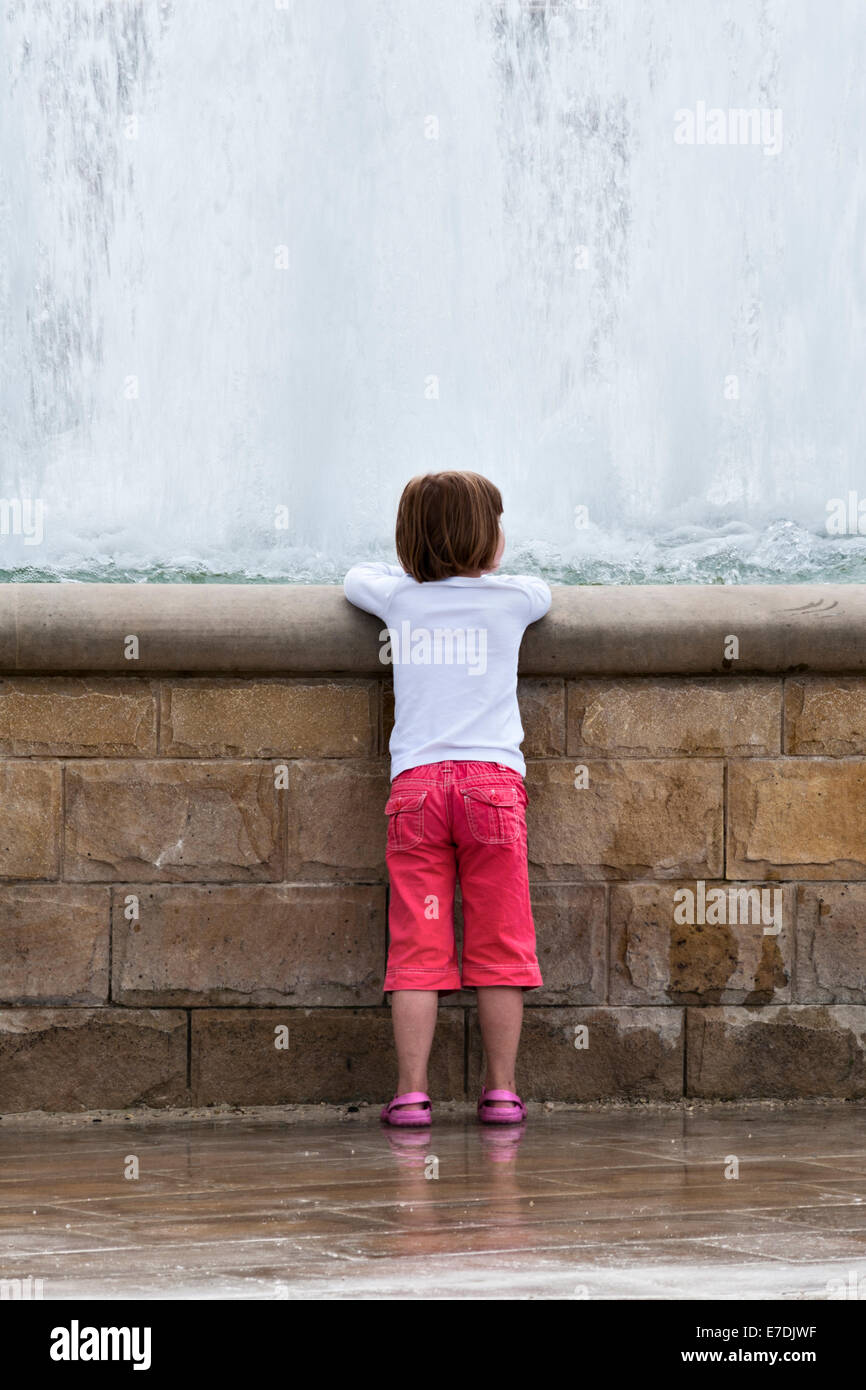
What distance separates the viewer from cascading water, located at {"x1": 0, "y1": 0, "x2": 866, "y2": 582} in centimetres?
845

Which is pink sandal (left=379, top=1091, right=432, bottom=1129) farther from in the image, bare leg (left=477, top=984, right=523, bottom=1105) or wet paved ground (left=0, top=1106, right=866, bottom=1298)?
bare leg (left=477, top=984, right=523, bottom=1105)

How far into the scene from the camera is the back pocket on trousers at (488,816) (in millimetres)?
4230

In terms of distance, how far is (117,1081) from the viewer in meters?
4.35

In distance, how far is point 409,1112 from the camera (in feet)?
13.6

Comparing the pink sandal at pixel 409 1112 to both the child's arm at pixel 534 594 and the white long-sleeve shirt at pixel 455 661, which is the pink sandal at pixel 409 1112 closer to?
the white long-sleeve shirt at pixel 455 661

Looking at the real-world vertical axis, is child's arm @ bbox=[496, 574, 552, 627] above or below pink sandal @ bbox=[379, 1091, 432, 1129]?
above

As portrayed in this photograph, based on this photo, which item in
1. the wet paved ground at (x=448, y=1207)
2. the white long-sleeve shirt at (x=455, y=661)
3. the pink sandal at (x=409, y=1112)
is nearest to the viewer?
the wet paved ground at (x=448, y=1207)

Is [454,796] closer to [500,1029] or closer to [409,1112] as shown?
[500,1029]

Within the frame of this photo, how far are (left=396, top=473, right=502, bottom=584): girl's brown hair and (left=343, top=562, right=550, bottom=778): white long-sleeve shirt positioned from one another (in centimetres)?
4

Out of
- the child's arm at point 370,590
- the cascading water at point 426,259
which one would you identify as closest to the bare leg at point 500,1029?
the child's arm at point 370,590

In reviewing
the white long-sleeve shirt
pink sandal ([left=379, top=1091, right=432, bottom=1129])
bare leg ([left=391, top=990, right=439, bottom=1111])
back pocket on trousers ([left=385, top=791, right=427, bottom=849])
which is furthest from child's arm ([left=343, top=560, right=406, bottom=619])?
pink sandal ([left=379, top=1091, right=432, bottom=1129])

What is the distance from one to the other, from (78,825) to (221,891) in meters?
0.38

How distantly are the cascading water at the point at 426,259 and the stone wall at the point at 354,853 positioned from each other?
12.3 feet

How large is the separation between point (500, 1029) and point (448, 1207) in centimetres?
113
